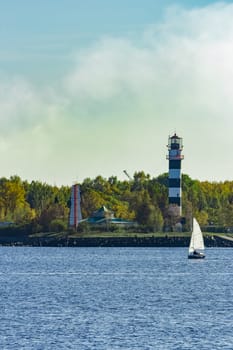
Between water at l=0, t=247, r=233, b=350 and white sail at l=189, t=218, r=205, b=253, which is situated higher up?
white sail at l=189, t=218, r=205, b=253

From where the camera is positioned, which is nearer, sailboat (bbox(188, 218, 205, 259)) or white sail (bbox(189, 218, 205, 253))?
white sail (bbox(189, 218, 205, 253))

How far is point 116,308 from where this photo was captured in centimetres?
8856

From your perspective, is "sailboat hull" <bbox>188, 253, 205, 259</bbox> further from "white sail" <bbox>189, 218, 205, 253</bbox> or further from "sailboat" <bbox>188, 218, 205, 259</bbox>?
"white sail" <bbox>189, 218, 205, 253</bbox>

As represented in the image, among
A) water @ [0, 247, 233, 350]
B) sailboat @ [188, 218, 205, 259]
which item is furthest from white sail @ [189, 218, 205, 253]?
water @ [0, 247, 233, 350]

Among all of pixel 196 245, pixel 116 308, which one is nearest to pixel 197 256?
pixel 196 245

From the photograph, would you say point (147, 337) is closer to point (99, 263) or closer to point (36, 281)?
point (36, 281)

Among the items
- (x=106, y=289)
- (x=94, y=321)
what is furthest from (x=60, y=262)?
(x=94, y=321)

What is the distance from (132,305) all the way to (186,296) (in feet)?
35.1

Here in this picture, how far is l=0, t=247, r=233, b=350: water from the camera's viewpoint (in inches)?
2785

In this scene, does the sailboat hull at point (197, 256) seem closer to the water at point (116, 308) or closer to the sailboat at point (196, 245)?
the sailboat at point (196, 245)

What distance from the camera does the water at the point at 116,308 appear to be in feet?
232

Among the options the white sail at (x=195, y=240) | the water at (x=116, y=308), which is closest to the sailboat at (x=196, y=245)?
the white sail at (x=195, y=240)

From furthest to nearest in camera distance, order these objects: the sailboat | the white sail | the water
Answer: the sailboat, the white sail, the water

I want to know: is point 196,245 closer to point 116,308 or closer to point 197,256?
point 197,256
